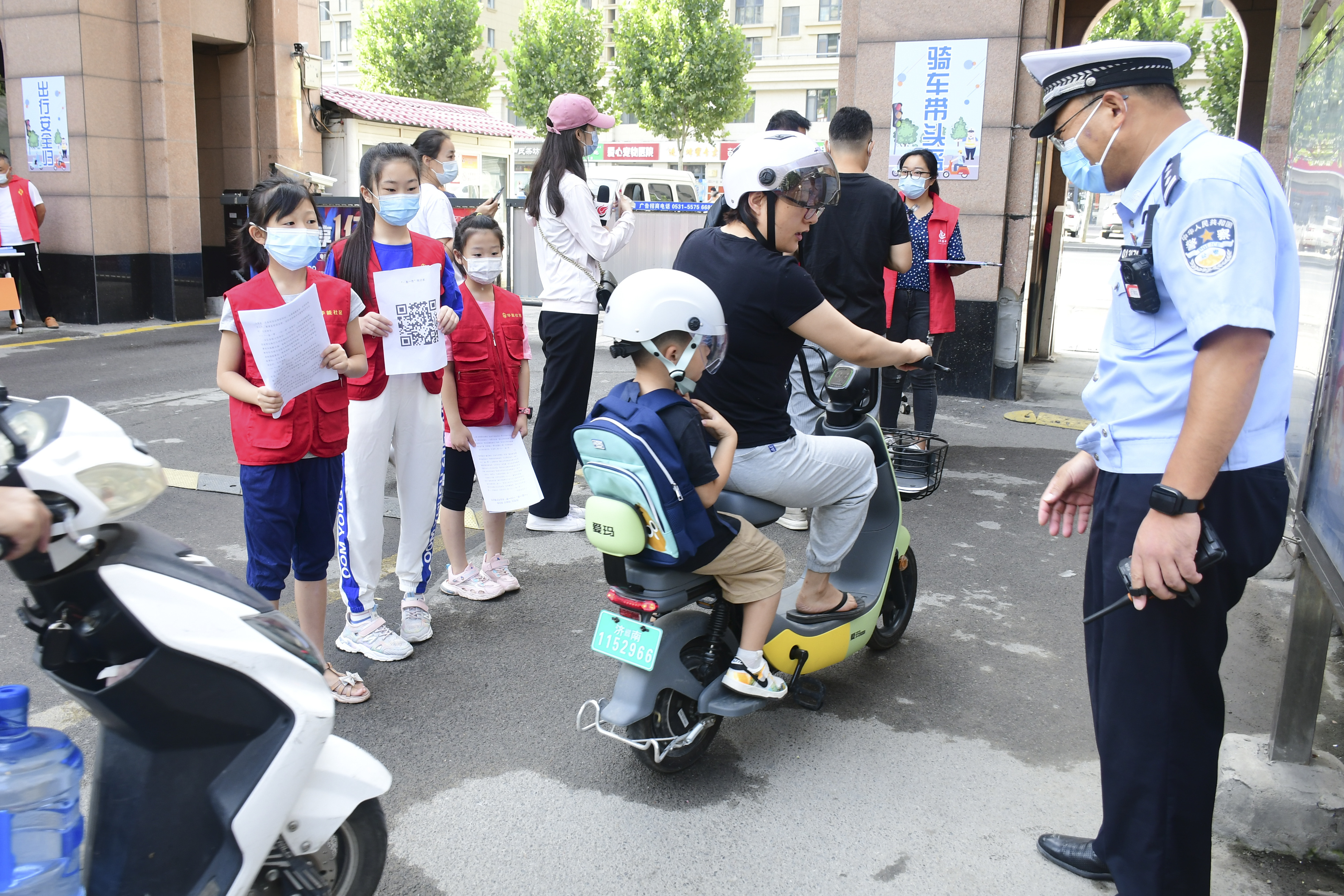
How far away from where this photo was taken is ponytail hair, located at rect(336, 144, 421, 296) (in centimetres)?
379

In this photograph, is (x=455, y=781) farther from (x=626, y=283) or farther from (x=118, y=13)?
(x=118, y=13)

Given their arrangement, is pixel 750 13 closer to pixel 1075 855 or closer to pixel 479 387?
pixel 479 387

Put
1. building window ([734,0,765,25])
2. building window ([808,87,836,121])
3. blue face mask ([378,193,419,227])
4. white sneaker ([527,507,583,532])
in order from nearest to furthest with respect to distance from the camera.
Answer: blue face mask ([378,193,419,227])
white sneaker ([527,507,583,532])
building window ([808,87,836,121])
building window ([734,0,765,25])

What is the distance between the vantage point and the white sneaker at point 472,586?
459 cm

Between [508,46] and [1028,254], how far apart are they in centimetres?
5325

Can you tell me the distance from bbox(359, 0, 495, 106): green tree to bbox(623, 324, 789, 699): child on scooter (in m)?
34.9

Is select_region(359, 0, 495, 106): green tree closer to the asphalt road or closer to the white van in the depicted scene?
the white van

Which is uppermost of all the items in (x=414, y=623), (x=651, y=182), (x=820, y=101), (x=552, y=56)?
(x=820, y=101)

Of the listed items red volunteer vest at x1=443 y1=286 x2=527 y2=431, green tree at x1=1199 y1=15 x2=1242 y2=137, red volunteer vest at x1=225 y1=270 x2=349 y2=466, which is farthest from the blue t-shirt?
green tree at x1=1199 y1=15 x2=1242 y2=137

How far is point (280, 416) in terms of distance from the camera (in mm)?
3277

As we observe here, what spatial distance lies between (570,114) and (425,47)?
108 feet

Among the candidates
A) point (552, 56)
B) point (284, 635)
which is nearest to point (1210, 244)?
point (284, 635)

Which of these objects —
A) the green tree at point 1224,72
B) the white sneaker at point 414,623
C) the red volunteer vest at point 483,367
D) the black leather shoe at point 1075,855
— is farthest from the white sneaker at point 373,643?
the green tree at point 1224,72

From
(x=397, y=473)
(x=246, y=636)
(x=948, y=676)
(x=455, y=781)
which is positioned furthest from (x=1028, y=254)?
(x=246, y=636)
